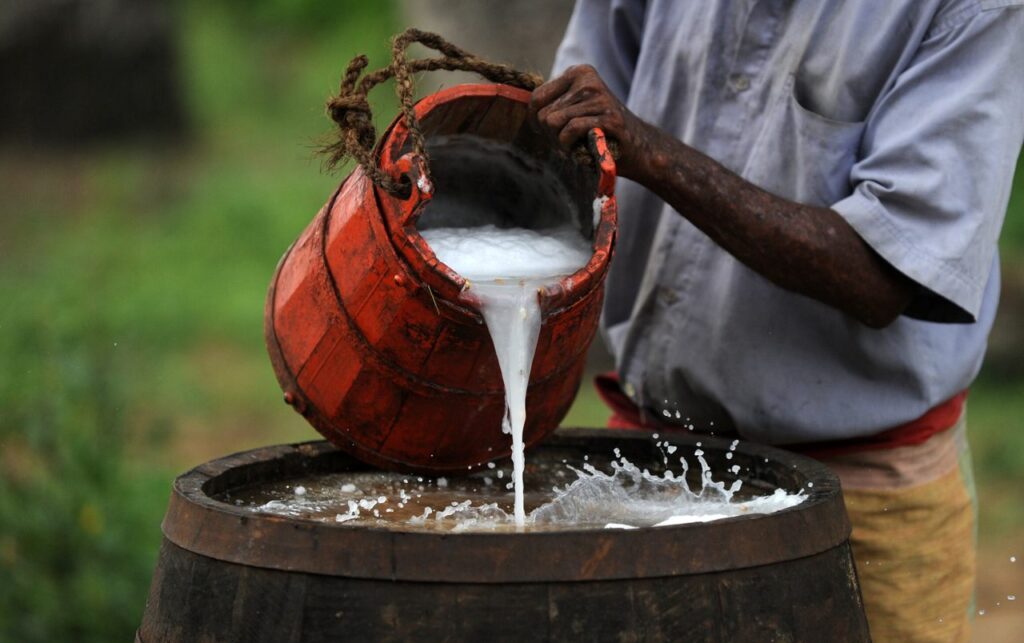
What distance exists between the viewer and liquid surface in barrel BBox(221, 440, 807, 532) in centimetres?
184

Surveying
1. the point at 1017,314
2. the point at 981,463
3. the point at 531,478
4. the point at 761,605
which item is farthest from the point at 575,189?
the point at 1017,314

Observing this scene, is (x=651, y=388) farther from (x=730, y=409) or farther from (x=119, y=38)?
(x=119, y=38)

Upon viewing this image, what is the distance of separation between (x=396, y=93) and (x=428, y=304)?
296mm

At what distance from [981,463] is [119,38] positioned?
750cm

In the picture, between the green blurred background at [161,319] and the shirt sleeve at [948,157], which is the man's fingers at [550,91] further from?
the shirt sleeve at [948,157]

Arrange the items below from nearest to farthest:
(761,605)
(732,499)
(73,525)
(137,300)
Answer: (761,605)
(732,499)
(73,525)
(137,300)

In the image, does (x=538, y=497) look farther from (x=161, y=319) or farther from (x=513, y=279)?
(x=161, y=319)

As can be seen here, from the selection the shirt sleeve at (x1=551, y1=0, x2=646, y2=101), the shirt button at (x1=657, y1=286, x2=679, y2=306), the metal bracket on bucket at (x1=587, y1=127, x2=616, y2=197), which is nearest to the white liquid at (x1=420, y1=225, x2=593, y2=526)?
the metal bracket on bucket at (x1=587, y1=127, x2=616, y2=197)

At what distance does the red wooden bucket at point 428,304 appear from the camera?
1.75m

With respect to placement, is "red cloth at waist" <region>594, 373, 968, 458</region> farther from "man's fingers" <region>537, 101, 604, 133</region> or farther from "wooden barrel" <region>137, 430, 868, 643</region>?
"man's fingers" <region>537, 101, 604, 133</region>

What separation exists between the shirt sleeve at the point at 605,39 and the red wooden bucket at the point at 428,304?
0.51 meters

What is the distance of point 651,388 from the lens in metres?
2.44

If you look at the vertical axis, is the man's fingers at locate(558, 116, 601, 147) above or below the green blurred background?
above

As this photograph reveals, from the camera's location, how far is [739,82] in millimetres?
2297
